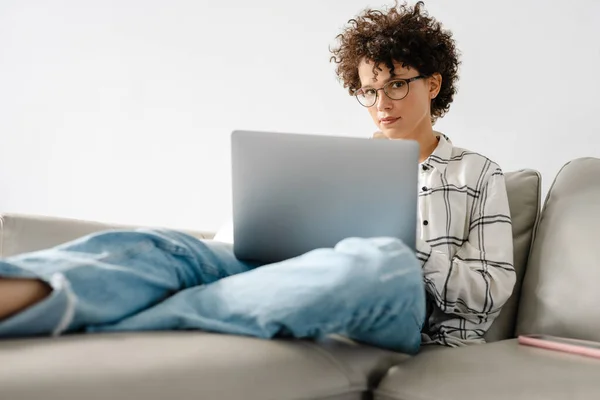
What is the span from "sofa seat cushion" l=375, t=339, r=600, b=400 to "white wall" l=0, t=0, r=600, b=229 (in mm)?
824

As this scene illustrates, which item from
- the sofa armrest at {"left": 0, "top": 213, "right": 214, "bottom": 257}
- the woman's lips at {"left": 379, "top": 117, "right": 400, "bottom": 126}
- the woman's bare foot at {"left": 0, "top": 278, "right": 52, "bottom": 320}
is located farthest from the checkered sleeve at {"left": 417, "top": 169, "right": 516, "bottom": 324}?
the sofa armrest at {"left": 0, "top": 213, "right": 214, "bottom": 257}

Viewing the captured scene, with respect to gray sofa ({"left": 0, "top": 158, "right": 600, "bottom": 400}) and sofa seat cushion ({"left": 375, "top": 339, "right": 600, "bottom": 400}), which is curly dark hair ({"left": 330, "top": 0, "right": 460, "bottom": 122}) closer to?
gray sofa ({"left": 0, "top": 158, "right": 600, "bottom": 400})

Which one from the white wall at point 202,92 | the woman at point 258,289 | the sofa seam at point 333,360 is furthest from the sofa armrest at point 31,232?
the sofa seam at point 333,360

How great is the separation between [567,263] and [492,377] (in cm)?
52

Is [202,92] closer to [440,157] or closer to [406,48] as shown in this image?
[406,48]

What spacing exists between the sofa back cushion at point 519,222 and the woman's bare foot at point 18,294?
920 mm

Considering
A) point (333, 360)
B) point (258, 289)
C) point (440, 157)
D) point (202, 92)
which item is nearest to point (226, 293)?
point (258, 289)

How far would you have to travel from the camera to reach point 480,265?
1406 mm

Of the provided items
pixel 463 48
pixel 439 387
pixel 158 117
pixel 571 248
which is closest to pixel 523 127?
pixel 463 48

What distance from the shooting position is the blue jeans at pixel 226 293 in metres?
0.93

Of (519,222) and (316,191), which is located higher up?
(316,191)

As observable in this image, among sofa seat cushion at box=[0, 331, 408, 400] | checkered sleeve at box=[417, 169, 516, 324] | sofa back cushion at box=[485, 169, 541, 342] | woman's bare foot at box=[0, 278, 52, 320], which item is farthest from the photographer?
sofa back cushion at box=[485, 169, 541, 342]

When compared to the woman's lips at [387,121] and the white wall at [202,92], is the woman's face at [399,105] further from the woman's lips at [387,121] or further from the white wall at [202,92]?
the white wall at [202,92]

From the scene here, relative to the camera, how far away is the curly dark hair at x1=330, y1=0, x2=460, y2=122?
5.63ft
